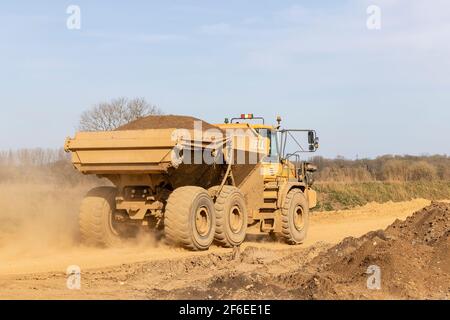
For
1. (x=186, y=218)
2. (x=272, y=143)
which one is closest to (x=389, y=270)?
(x=186, y=218)

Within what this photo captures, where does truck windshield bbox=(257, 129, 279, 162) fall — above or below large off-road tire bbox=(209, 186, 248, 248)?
above

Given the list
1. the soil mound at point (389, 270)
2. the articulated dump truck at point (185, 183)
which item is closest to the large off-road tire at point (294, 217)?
the articulated dump truck at point (185, 183)

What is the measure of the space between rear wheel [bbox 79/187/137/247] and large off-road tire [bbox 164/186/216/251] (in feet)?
4.91

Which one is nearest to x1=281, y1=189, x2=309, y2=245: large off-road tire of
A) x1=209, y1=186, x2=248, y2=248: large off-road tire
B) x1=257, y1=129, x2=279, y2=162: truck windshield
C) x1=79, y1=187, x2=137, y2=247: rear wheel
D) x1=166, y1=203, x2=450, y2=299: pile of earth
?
x1=257, y1=129, x2=279, y2=162: truck windshield

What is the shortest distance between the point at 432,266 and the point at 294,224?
5999 mm

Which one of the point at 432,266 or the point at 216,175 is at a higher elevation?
the point at 216,175

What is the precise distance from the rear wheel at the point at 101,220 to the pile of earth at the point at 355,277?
332 centimetres

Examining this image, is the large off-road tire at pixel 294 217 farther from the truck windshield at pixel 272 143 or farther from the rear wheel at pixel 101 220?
the rear wheel at pixel 101 220

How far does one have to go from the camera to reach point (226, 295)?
798cm

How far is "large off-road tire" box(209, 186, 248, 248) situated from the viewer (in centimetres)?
1270

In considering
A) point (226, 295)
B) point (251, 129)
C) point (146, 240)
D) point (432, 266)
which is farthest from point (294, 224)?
point (226, 295)

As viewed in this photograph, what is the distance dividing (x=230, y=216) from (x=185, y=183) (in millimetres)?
1237

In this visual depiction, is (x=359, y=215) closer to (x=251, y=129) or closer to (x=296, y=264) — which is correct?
(x=251, y=129)

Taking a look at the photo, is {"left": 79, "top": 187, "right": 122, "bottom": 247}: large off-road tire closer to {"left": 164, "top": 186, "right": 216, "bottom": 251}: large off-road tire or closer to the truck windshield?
{"left": 164, "top": 186, "right": 216, "bottom": 251}: large off-road tire
